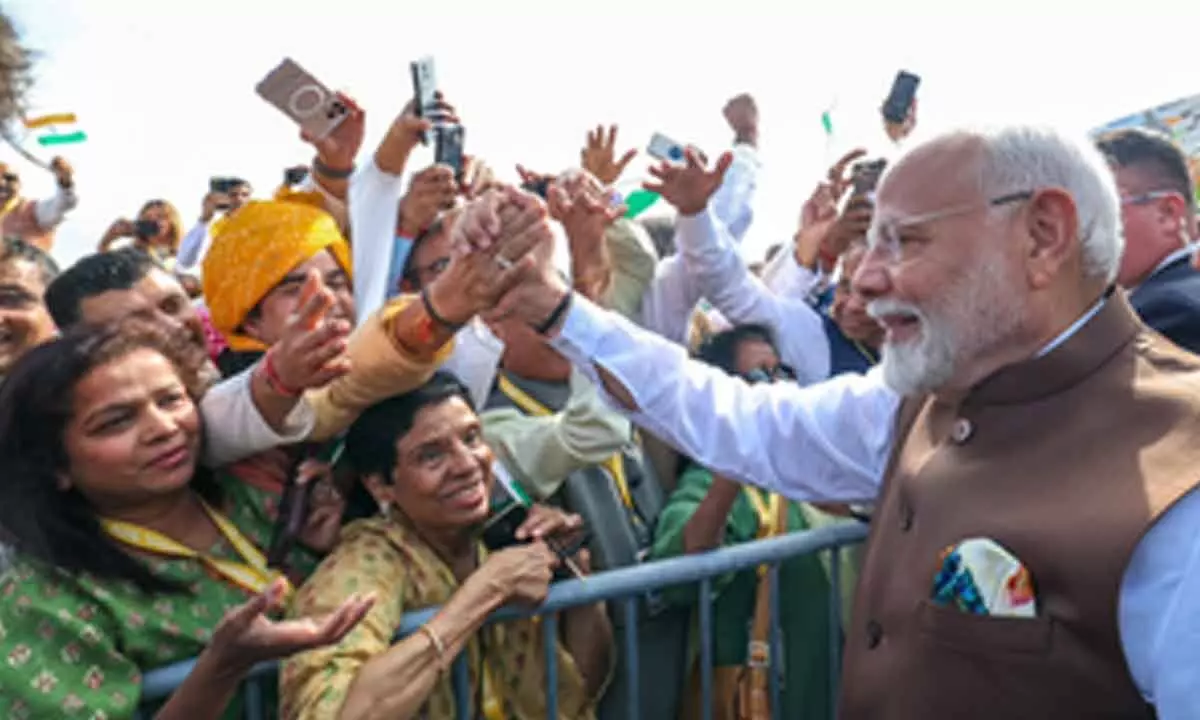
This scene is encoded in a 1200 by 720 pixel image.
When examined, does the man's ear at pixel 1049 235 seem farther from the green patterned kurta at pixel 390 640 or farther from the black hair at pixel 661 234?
the black hair at pixel 661 234

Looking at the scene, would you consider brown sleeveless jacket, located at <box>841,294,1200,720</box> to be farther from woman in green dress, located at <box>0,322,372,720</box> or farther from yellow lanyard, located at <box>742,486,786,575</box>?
yellow lanyard, located at <box>742,486,786,575</box>

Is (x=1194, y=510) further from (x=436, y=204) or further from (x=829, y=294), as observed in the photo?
(x=829, y=294)

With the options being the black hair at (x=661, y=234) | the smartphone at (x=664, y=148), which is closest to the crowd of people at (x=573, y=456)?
the smartphone at (x=664, y=148)

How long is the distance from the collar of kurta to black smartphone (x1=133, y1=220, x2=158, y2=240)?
7.14 m

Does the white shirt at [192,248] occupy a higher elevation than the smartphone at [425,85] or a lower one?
lower

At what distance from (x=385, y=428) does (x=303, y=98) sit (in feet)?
4.28

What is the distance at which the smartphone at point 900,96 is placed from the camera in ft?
16.3

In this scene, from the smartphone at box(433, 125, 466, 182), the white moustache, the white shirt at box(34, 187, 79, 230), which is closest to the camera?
the white moustache

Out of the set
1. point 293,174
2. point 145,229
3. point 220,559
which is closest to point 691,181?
point 220,559

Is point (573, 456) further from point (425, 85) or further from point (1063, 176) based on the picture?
point (1063, 176)

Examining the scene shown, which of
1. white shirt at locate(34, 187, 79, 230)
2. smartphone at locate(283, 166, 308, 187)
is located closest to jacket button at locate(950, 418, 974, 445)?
smartphone at locate(283, 166, 308, 187)

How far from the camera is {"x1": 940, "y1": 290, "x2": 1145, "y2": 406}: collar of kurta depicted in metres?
1.66

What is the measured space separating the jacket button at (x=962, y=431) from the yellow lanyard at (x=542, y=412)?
1368 mm

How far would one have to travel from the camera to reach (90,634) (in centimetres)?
191
